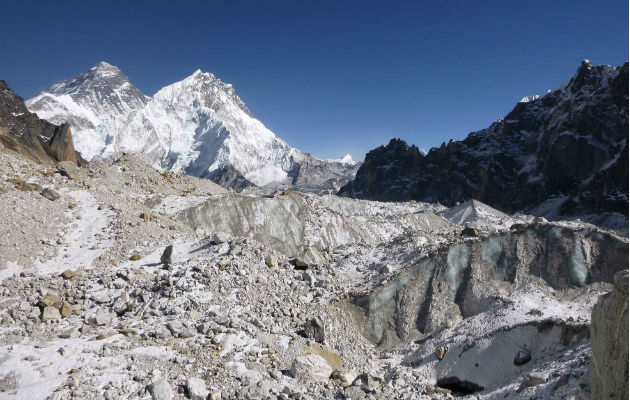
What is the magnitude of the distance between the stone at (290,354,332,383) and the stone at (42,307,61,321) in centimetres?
687

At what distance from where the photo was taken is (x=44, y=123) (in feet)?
293

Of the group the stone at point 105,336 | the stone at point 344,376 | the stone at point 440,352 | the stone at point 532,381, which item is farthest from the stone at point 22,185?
the stone at point 532,381

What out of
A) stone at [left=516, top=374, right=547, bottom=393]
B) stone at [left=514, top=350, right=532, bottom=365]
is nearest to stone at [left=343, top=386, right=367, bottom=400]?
stone at [left=516, top=374, right=547, bottom=393]

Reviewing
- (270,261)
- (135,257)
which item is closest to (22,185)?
(135,257)

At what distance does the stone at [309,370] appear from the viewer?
10.9 meters

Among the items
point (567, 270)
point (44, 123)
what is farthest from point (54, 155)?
point (567, 270)

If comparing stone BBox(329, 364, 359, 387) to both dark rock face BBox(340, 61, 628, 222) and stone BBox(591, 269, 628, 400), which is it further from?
dark rock face BBox(340, 61, 628, 222)

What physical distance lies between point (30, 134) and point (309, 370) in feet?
223

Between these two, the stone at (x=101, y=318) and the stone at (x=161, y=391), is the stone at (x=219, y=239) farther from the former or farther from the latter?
the stone at (x=161, y=391)

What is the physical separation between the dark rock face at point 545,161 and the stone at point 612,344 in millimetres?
95288

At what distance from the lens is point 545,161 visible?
108188mm

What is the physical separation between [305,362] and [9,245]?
11.2 m

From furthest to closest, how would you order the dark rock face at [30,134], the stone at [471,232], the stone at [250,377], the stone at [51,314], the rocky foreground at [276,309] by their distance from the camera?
the dark rock face at [30,134] < the stone at [471,232] < the stone at [51,314] < the stone at [250,377] < the rocky foreground at [276,309]

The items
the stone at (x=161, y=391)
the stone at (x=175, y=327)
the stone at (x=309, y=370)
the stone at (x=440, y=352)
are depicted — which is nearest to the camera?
the stone at (x=161, y=391)
